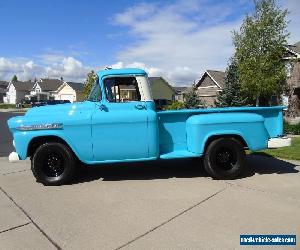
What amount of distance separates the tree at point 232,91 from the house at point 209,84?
14.3 m

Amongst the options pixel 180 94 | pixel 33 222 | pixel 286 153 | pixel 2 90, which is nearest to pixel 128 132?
pixel 33 222

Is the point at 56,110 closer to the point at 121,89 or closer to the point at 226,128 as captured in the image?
the point at 121,89

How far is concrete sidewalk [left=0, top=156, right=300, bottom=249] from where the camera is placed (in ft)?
13.1

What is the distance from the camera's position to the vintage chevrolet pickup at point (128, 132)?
20.2ft

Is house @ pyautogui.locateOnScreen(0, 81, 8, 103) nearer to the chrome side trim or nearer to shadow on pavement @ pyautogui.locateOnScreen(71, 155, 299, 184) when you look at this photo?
shadow on pavement @ pyautogui.locateOnScreen(71, 155, 299, 184)

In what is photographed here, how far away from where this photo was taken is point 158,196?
5.52 meters

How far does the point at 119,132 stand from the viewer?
6172mm

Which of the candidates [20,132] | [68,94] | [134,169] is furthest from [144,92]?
[68,94]

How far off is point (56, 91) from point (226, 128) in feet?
230

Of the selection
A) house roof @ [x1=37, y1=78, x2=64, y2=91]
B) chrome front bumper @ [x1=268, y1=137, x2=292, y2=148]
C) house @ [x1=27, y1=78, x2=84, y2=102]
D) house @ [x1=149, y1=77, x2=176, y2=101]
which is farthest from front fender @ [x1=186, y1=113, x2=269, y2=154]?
house roof @ [x1=37, y1=78, x2=64, y2=91]

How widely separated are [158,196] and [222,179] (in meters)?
1.59

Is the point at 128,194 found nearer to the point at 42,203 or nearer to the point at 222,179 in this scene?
the point at 42,203

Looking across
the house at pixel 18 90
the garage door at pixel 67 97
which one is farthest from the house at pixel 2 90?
the garage door at pixel 67 97

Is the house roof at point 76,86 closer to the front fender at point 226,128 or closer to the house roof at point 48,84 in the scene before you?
the house roof at point 48,84
